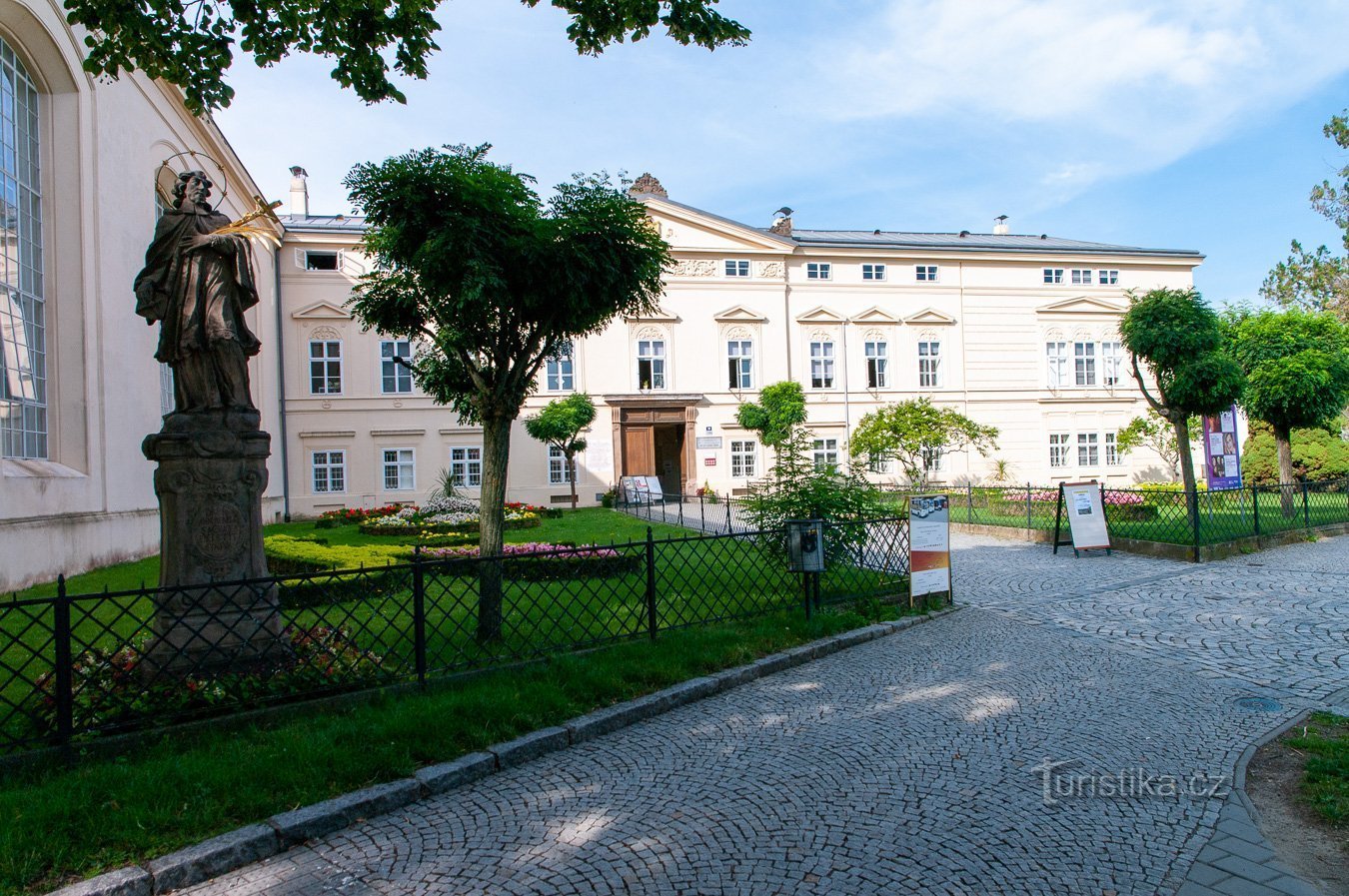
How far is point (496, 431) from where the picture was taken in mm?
7438

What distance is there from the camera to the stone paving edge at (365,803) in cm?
336

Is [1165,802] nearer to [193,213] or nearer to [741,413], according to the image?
[193,213]

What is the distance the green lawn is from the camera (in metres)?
3.51

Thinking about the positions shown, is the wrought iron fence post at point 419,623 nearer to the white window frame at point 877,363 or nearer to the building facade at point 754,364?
the building facade at point 754,364

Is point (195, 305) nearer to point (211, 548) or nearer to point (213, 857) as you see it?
point (211, 548)

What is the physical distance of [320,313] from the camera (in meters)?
29.8

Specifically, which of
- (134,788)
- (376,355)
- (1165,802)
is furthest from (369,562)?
(376,355)

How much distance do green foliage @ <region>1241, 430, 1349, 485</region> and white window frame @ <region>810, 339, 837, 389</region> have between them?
1566 centimetres

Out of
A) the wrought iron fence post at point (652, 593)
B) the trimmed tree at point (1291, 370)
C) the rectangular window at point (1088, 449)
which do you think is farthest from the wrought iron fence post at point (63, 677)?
the rectangular window at point (1088, 449)

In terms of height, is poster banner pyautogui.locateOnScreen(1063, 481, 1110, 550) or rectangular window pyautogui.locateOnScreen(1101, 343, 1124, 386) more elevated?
rectangular window pyautogui.locateOnScreen(1101, 343, 1124, 386)

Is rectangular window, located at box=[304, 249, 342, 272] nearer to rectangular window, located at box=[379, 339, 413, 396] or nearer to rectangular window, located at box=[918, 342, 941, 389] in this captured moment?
rectangular window, located at box=[379, 339, 413, 396]

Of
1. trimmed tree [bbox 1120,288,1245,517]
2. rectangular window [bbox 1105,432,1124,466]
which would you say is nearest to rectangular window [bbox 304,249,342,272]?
trimmed tree [bbox 1120,288,1245,517]

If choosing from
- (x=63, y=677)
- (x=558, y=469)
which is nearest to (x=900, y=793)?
(x=63, y=677)

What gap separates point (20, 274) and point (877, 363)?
99.7 ft
